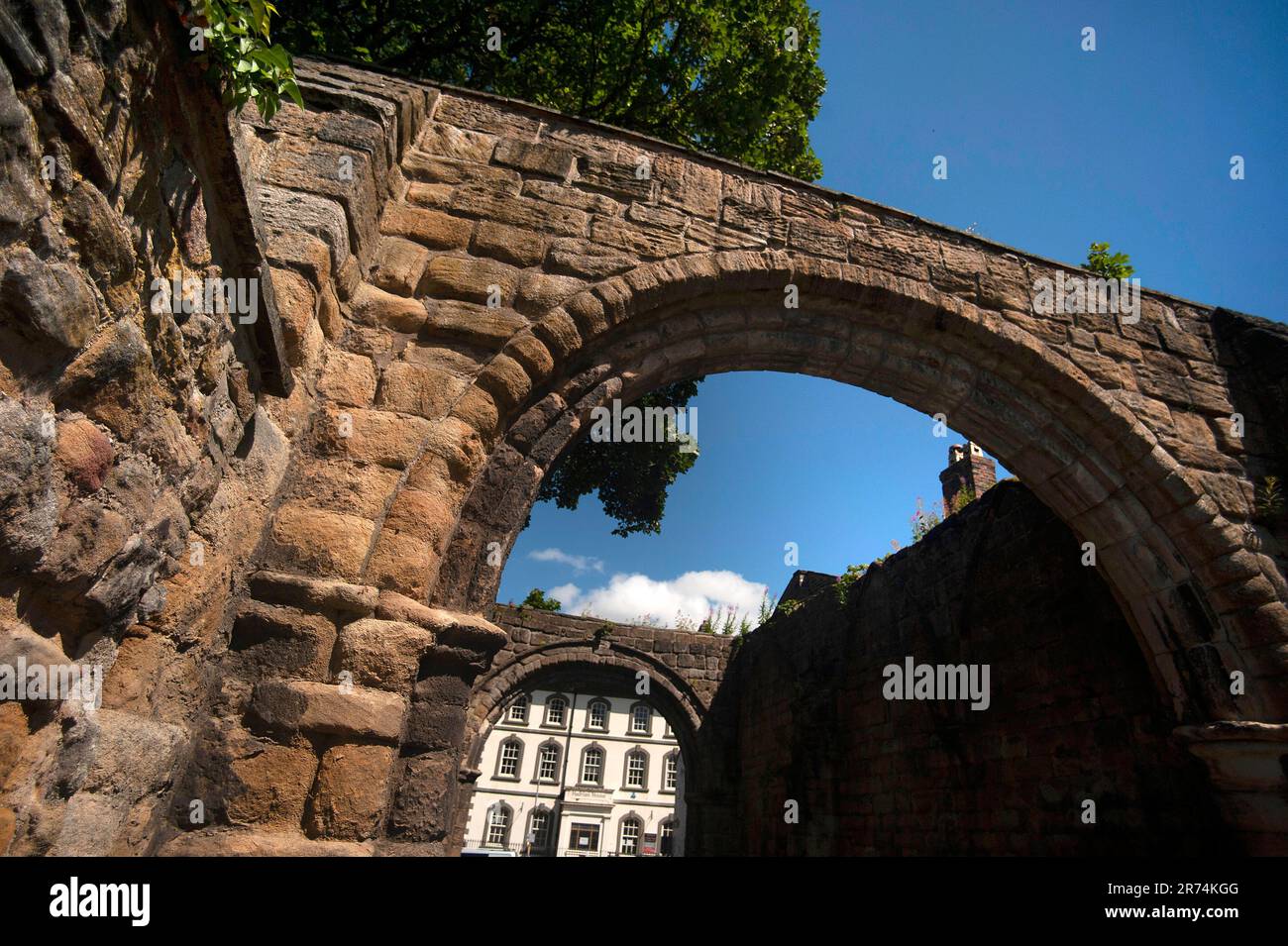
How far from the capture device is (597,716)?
28.6m

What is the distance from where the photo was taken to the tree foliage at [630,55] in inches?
308

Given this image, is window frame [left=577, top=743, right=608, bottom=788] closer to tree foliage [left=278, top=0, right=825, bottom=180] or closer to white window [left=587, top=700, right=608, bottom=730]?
white window [left=587, top=700, right=608, bottom=730]

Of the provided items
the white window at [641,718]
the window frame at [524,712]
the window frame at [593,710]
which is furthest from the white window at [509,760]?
the white window at [641,718]

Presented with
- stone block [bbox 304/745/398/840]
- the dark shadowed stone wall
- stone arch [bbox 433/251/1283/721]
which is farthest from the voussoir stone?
the dark shadowed stone wall

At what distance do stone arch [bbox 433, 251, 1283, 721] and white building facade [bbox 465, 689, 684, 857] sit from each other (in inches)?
988

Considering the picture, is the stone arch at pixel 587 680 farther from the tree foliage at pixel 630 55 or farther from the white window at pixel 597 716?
the white window at pixel 597 716

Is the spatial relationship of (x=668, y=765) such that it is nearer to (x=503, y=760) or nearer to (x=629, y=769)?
(x=629, y=769)

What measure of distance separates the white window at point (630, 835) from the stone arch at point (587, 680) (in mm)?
16624

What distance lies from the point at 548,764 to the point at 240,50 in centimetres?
2916

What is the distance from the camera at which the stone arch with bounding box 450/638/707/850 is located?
1234cm

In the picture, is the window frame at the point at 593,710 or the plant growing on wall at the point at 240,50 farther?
the window frame at the point at 593,710
